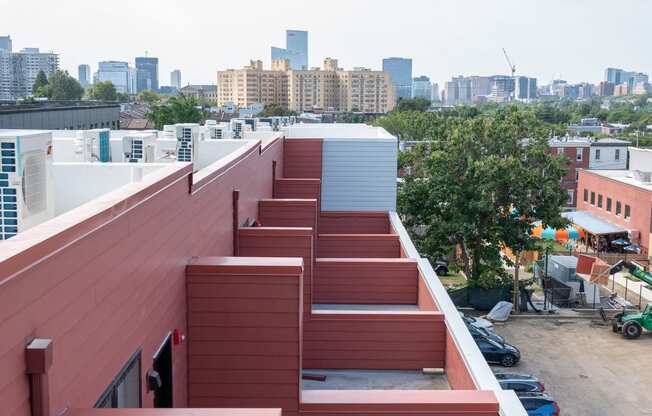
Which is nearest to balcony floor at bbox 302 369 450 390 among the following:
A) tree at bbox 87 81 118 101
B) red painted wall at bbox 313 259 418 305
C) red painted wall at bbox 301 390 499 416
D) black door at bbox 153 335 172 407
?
red painted wall at bbox 301 390 499 416

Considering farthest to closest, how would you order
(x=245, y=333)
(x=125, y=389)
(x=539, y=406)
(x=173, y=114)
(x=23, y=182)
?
(x=173, y=114), (x=539, y=406), (x=245, y=333), (x=23, y=182), (x=125, y=389)

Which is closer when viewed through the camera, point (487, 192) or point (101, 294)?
point (101, 294)

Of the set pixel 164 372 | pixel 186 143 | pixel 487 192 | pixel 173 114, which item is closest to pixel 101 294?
pixel 164 372

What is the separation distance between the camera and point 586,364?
943 inches

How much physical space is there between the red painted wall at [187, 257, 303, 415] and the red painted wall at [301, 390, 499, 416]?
0.98 feet

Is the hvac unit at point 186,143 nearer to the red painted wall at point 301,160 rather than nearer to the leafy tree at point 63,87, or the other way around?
the red painted wall at point 301,160

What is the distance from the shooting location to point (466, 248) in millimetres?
31797

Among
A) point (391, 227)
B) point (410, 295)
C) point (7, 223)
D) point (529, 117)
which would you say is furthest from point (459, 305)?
point (7, 223)

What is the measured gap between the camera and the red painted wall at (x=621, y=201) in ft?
132

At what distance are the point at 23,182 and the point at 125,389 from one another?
6.60 feet

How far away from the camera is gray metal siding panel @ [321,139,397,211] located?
20766 millimetres

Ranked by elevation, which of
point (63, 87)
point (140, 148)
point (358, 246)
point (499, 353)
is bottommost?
point (499, 353)

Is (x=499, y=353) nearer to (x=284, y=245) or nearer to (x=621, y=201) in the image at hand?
(x=284, y=245)

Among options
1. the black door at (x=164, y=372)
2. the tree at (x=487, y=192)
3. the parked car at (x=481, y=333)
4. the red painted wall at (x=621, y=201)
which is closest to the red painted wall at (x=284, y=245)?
the black door at (x=164, y=372)
